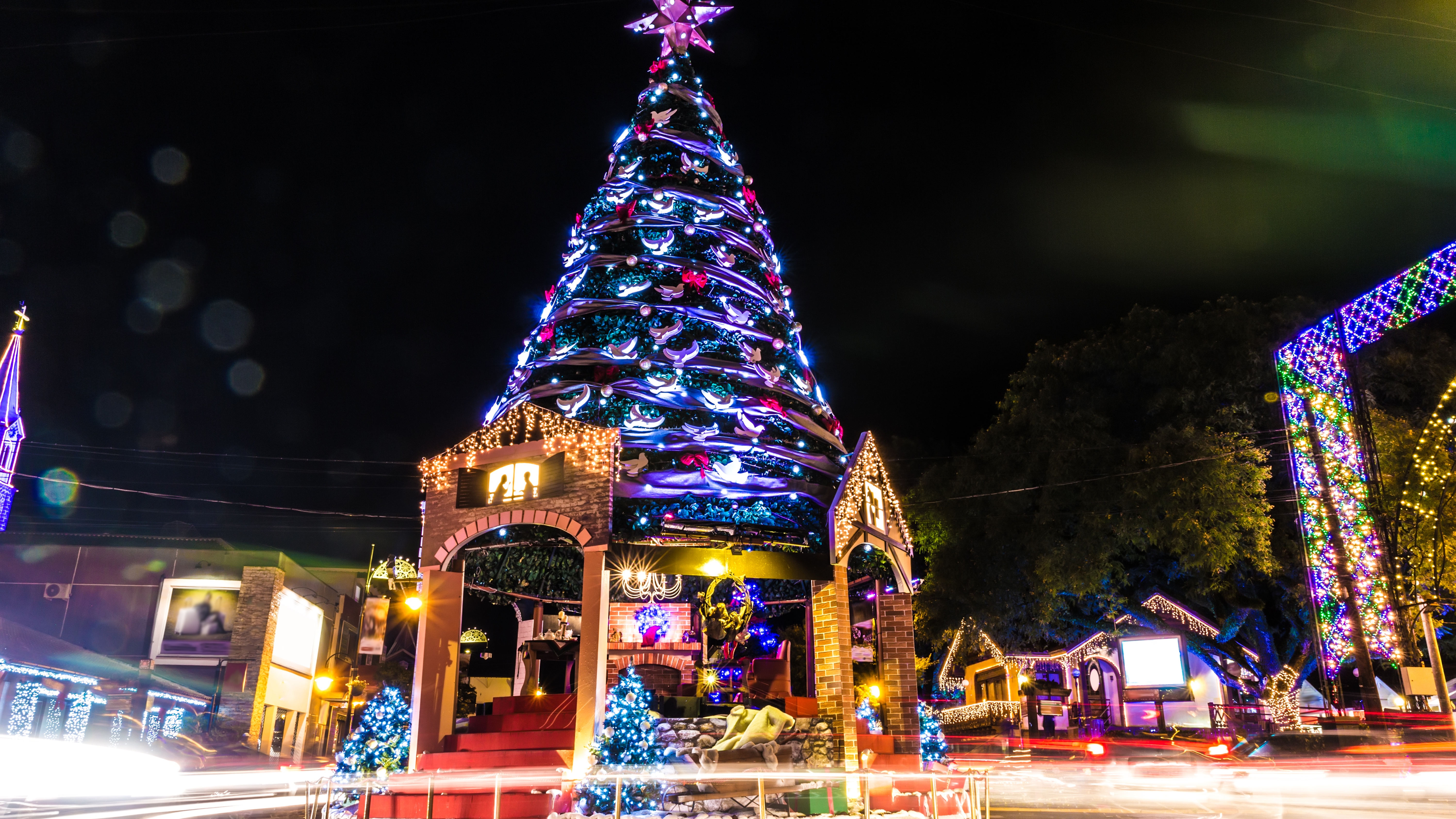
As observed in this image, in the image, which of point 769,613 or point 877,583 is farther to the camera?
point 769,613

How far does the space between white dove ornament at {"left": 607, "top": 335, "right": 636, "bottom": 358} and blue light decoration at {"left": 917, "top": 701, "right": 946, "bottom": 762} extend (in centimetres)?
663

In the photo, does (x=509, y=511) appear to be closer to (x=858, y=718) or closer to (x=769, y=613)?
(x=858, y=718)

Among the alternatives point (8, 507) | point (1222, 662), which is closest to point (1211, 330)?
point (1222, 662)

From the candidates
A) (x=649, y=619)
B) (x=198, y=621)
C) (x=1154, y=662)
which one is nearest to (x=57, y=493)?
(x=198, y=621)

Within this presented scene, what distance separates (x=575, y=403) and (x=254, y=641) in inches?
1035

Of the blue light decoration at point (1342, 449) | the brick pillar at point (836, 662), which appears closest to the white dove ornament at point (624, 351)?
the brick pillar at point (836, 662)

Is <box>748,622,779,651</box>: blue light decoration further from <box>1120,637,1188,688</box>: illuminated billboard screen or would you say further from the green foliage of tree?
<box>1120,637,1188,688</box>: illuminated billboard screen

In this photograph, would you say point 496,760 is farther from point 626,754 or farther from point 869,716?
point 869,716

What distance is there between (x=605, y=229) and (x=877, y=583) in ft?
23.0

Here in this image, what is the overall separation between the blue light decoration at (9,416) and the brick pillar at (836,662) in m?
27.0

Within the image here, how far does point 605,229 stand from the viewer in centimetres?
1451

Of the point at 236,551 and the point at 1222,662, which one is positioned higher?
the point at 236,551

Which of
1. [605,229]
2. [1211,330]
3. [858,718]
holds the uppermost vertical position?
[1211,330]

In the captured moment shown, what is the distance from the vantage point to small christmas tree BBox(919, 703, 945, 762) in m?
13.4
